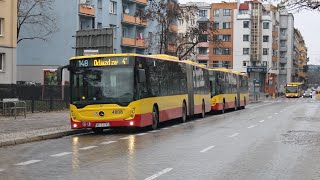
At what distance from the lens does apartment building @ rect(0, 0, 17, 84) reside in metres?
39.6

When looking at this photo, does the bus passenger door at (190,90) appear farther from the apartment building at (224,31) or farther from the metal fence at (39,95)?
the apartment building at (224,31)

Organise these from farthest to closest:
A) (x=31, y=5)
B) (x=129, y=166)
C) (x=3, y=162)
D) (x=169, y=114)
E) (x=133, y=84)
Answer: (x=31, y=5), (x=169, y=114), (x=133, y=84), (x=3, y=162), (x=129, y=166)

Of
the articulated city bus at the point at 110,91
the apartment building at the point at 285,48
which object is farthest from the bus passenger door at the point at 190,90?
the apartment building at the point at 285,48

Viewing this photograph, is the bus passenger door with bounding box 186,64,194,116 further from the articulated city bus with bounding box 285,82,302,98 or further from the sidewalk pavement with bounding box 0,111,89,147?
the articulated city bus with bounding box 285,82,302,98

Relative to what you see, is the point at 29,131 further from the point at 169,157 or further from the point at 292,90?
the point at 292,90

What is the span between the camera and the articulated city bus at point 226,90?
117 feet

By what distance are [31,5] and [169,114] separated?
3845 centimetres

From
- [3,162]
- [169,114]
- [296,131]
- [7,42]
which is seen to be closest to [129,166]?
[3,162]

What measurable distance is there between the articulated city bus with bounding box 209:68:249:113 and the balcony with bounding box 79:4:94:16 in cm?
2017

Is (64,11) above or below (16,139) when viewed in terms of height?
above

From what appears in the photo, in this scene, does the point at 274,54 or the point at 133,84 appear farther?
the point at 274,54

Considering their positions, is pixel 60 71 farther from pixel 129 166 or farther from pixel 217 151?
pixel 129 166

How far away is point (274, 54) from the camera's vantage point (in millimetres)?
121938

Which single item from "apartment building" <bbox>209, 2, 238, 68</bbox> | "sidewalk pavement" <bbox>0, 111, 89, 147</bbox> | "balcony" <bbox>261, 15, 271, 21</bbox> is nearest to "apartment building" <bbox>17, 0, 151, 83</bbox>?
"sidewalk pavement" <bbox>0, 111, 89, 147</bbox>
